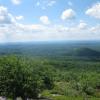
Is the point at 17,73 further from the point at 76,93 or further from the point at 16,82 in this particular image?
the point at 76,93

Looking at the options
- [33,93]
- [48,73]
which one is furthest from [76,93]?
[33,93]

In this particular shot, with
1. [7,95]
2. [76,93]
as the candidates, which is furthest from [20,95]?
[76,93]

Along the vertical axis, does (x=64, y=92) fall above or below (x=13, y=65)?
below

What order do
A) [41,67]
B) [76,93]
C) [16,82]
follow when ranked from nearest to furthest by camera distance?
[16,82] → [41,67] → [76,93]

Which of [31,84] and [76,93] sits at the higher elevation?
[31,84]

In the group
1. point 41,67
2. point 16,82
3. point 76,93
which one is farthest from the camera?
point 76,93

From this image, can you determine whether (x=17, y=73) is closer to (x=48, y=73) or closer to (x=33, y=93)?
(x=33, y=93)

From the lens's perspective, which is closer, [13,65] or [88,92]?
[13,65]

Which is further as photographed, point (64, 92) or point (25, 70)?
point (64, 92)

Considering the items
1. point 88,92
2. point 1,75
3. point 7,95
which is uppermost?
point 1,75
